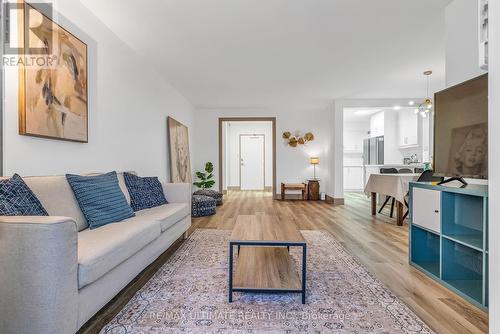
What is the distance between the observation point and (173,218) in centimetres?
248

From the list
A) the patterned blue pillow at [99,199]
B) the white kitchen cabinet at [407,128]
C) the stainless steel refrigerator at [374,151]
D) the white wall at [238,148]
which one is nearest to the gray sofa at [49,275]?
the patterned blue pillow at [99,199]

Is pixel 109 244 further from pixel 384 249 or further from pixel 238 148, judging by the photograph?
pixel 238 148

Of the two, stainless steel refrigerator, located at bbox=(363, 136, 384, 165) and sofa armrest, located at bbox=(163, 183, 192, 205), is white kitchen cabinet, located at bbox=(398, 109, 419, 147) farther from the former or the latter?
sofa armrest, located at bbox=(163, 183, 192, 205)

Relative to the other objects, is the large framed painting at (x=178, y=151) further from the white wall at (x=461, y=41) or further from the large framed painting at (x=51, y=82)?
the white wall at (x=461, y=41)

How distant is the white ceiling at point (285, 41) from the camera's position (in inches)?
96.5

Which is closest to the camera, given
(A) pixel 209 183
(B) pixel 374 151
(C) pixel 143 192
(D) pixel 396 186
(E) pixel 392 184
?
(C) pixel 143 192

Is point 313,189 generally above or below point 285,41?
below

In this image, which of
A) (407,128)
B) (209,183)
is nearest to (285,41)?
(209,183)

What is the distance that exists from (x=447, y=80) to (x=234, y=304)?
2.73 metres

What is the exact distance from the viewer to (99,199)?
2000 millimetres

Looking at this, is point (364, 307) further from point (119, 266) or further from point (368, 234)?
point (368, 234)

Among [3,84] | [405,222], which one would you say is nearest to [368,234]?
[405,222]

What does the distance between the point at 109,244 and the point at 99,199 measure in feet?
2.14

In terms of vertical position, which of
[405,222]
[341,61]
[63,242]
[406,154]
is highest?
[341,61]
